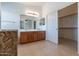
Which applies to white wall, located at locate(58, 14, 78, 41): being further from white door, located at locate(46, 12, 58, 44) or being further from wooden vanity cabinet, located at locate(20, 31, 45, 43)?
wooden vanity cabinet, located at locate(20, 31, 45, 43)

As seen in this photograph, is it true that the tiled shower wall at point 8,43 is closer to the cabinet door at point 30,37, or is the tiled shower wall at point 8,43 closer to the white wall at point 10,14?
the white wall at point 10,14

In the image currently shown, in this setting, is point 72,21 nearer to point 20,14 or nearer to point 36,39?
point 36,39

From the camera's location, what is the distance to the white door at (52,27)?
6234 millimetres

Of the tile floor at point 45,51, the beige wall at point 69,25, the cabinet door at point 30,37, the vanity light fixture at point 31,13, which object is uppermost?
the vanity light fixture at point 31,13

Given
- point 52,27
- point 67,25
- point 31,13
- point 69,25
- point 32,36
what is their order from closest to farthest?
→ point 31,13 < point 52,27 < point 32,36 < point 69,25 < point 67,25

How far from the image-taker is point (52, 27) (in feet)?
21.1

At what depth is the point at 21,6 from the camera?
16.3 feet

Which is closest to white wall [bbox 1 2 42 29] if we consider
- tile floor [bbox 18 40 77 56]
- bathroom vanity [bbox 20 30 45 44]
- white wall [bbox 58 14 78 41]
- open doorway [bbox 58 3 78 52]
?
tile floor [bbox 18 40 77 56]

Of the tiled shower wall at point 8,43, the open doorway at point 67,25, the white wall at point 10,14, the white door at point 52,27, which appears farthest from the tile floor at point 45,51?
the open doorway at point 67,25

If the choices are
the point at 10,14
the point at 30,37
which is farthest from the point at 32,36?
the point at 10,14

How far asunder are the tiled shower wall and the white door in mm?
3042

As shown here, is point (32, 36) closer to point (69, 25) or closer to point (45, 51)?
point (45, 51)

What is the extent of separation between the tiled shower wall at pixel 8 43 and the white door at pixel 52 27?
120 inches

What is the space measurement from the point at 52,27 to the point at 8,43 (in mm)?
3524
